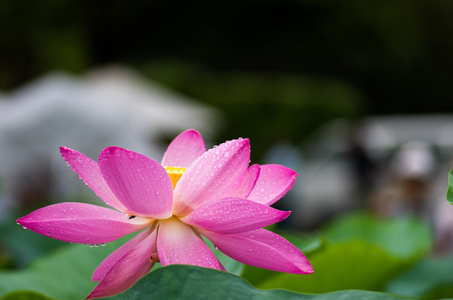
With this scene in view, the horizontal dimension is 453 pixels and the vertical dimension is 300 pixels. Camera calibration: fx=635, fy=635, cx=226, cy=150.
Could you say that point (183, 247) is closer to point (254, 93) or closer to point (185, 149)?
point (185, 149)

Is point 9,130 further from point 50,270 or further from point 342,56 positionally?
point 342,56

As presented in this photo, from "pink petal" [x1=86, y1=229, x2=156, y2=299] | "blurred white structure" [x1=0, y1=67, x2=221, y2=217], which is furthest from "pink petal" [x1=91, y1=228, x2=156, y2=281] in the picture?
"blurred white structure" [x1=0, y1=67, x2=221, y2=217]

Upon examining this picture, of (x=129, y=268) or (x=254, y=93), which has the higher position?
(x=254, y=93)

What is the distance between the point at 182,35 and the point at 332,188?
11890 mm

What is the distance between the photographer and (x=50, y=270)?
103 centimetres

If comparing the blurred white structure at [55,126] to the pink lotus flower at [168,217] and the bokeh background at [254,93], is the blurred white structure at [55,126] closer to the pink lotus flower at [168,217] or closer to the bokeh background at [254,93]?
the bokeh background at [254,93]

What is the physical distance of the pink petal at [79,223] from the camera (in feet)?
2.03

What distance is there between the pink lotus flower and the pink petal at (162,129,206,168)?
0.15 m

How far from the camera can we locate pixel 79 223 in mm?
622

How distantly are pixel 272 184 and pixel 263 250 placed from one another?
0.10 metres

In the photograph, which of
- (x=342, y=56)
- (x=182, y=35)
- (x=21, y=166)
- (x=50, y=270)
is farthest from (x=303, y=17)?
(x=50, y=270)

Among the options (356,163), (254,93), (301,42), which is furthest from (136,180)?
(301,42)

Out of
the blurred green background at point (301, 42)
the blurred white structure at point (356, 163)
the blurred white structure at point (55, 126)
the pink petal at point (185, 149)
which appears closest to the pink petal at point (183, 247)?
the pink petal at point (185, 149)

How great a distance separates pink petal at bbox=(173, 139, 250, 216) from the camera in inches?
25.1
